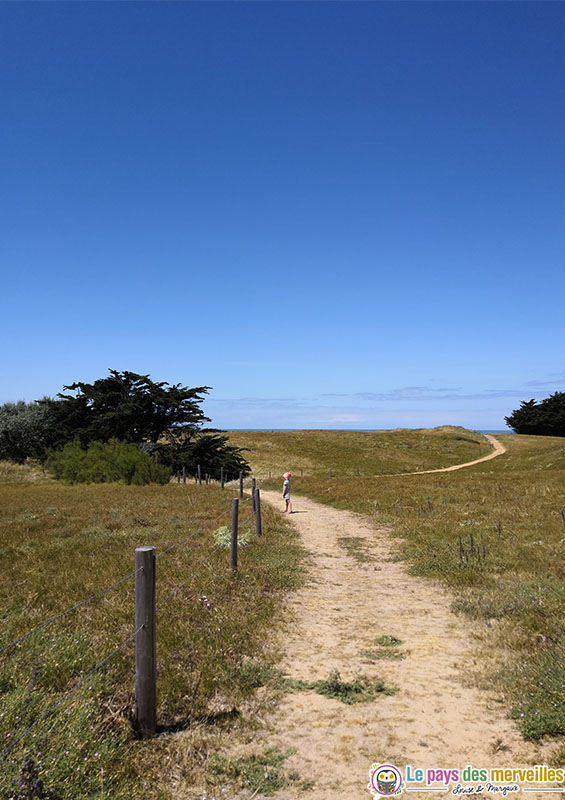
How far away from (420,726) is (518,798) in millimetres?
1410

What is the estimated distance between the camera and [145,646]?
17.2 ft

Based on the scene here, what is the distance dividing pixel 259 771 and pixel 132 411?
41.7 m

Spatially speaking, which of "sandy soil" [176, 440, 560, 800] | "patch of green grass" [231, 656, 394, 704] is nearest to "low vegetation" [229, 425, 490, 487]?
"sandy soil" [176, 440, 560, 800]

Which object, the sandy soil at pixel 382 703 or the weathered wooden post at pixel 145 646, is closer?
the sandy soil at pixel 382 703

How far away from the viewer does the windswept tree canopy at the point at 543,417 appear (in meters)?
105

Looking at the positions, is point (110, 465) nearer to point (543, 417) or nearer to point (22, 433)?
point (22, 433)

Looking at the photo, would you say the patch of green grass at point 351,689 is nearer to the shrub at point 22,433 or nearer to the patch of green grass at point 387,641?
the patch of green grass at point 387,641

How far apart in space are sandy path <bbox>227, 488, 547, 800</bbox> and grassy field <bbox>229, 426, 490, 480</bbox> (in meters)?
36.4

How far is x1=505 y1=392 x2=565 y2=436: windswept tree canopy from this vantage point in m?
105

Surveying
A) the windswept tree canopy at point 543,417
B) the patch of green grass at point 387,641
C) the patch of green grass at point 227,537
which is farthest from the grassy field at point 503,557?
the windswept tree canopy at point 543,417

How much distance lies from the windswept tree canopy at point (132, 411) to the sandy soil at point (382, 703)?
35.3 metres

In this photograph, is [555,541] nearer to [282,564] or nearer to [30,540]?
[282,564]

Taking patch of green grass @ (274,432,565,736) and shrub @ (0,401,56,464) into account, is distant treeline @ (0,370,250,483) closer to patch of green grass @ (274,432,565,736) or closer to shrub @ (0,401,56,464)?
shrub @ (0,401,56,464)

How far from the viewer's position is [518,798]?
4.25 meters
